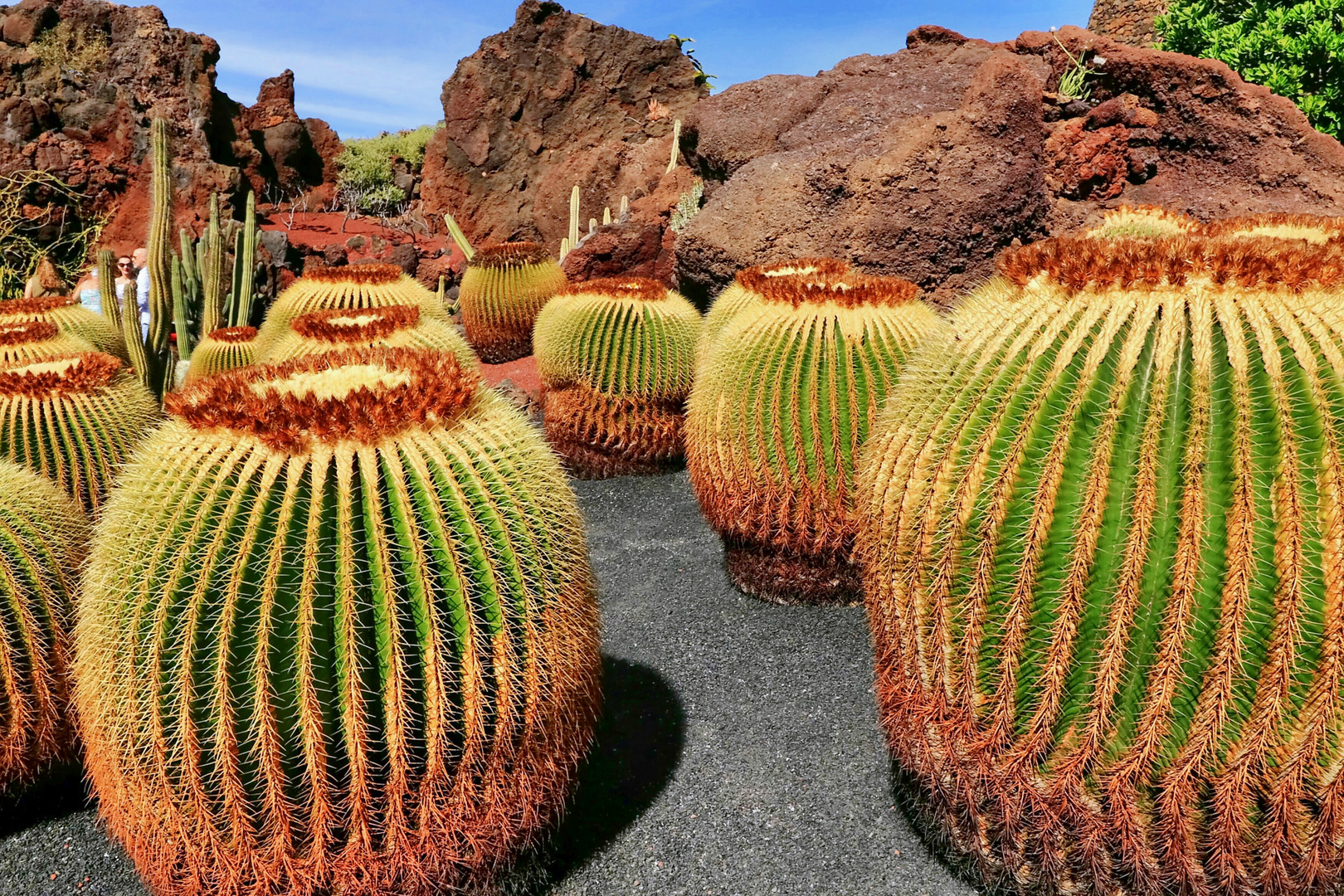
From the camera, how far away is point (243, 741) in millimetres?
1878

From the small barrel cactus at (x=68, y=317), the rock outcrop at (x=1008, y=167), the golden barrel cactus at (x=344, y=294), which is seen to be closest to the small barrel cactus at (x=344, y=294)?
the golden barrel cactus at (x=344, y=294)

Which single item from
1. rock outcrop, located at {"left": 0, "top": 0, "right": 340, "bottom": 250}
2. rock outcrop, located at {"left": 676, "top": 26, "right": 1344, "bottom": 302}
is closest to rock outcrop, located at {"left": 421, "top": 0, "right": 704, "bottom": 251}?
rock outcrop, located at {"left": 0, "top": 0, "right": 340, "bottom": 250}

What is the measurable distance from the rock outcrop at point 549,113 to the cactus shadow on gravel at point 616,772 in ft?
44.2

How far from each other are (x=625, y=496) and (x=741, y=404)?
7.15ft

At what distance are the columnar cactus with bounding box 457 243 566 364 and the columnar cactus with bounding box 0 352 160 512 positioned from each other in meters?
6.25

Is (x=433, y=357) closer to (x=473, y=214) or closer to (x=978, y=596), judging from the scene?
(x=978, y=596)

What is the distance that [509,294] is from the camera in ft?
32.6

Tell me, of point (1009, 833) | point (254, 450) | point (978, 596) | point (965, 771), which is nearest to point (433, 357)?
point (254, 450)

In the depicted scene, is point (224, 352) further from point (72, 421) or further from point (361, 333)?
point (361, 333)

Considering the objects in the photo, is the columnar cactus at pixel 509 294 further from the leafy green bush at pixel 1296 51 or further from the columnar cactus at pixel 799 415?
the leafy green bush at pixel 1296 51

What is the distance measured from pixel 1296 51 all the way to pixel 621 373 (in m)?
9.00

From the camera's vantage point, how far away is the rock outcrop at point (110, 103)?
1505 cm

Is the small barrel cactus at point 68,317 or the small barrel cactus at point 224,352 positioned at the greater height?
the small barrel cactus at point 68,317

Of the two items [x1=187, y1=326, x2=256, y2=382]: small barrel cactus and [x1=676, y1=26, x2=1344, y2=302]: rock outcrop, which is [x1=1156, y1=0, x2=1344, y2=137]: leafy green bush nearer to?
[x1=676, y1=26, x2=1344, y2=302]: rock outcrop
